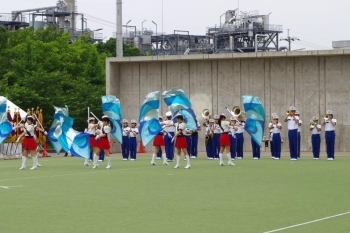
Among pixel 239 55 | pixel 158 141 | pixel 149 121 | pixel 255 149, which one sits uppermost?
pixel 239 55

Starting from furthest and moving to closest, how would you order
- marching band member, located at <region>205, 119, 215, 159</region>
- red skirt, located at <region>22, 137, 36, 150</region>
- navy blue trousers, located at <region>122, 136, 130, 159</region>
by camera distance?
navy blue trousers, located at <region>122, 136, 130, 159</region> < marching band member, located at <region>205, 119, 215, 159</region> < red skirt, located at <region>22, 137, 36, 150</region>

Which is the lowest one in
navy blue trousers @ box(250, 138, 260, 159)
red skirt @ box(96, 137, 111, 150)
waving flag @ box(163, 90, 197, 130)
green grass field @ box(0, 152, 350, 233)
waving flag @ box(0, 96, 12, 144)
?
green grass field @ box(0, 152, 350, 233)

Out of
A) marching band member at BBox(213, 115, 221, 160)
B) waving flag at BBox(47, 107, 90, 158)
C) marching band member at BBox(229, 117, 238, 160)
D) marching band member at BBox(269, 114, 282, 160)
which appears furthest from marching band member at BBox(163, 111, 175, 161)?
marching band member at BBox(269, 114, 282, 160)

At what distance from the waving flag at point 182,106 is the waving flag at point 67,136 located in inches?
125

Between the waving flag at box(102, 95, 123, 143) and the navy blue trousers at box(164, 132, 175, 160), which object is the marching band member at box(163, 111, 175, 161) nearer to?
the navy blue trousers at box(164, 132, 175, 160)

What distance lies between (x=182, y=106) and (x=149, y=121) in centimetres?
130

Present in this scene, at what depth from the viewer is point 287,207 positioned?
14.0m

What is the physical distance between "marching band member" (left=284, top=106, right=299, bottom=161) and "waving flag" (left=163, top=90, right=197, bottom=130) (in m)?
4.12

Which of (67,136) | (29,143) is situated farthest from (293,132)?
(29,143)

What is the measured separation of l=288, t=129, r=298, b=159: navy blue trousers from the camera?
29297 millimetres

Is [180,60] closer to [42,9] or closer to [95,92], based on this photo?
[95,92]

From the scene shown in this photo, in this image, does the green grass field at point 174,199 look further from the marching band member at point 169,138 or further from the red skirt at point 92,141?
the marching band member at point 169,138

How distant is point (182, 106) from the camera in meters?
27.8

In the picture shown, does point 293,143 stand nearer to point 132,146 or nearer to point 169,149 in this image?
point 169,149
